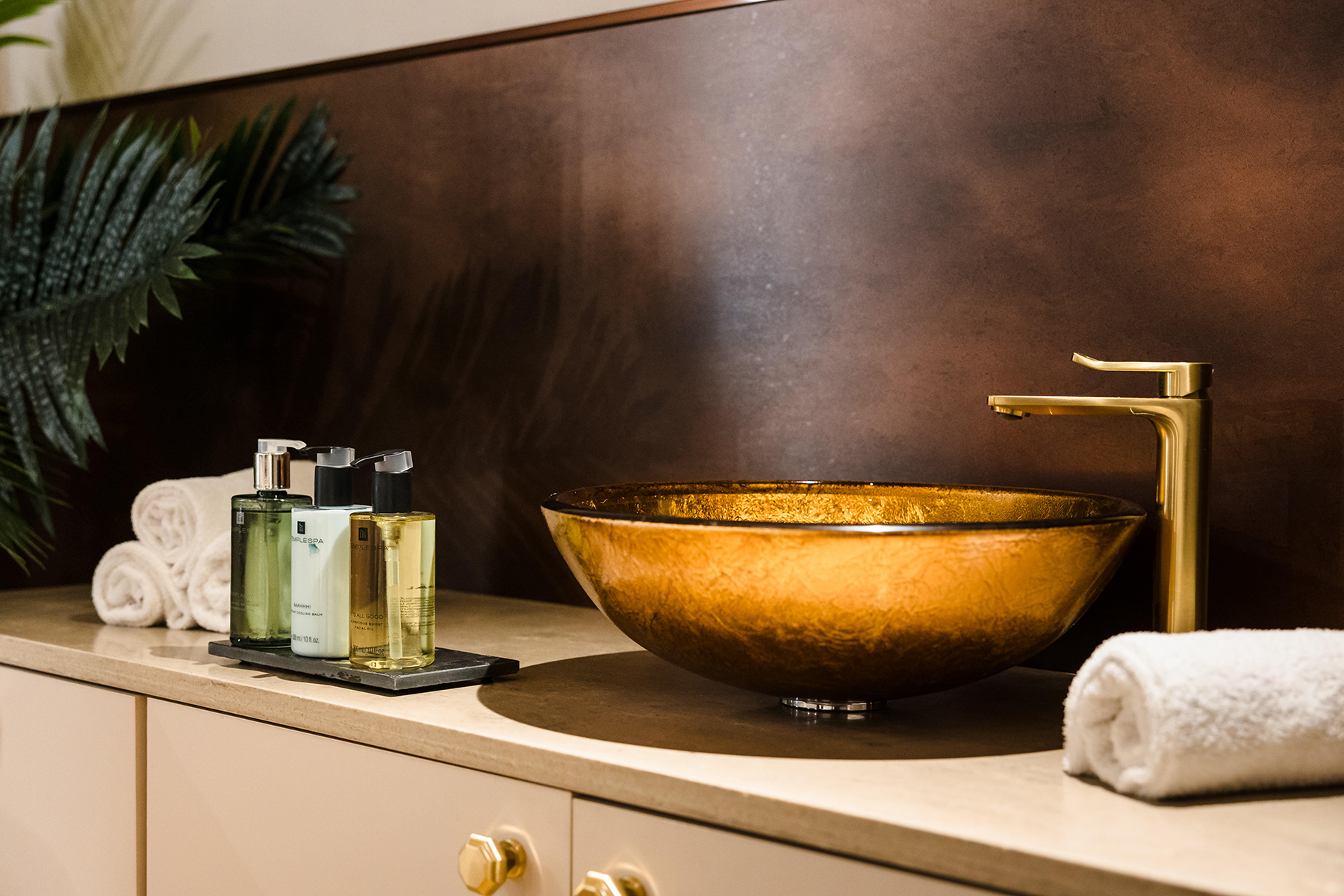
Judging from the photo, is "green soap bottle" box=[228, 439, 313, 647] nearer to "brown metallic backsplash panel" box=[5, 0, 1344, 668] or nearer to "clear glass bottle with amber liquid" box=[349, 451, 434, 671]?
"clear glass bottle with amber liquid" box=[349, 451, 434, 671]

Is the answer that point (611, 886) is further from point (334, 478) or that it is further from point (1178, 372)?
point (1178, 372)

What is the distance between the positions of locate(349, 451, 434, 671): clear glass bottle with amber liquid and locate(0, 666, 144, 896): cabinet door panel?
23 cm

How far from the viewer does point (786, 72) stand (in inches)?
43.4

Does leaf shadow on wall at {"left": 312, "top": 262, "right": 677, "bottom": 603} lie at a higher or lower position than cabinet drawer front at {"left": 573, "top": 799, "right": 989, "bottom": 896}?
A: higher

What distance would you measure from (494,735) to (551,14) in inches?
32.4

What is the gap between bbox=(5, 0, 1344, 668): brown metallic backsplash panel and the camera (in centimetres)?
89

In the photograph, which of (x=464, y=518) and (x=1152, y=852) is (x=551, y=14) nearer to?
(x=464, y=518)

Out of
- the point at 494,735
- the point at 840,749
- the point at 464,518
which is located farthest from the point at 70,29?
the point at 840,749

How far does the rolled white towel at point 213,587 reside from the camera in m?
1.06

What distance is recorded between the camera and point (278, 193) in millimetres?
1354

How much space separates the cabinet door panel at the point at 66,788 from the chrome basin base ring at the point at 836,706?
527 mm

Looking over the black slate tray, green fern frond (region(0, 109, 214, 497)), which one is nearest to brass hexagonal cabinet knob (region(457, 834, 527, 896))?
the black slate tray

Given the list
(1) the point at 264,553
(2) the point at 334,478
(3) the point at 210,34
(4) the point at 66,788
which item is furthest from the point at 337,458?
(3) the point at 210,34

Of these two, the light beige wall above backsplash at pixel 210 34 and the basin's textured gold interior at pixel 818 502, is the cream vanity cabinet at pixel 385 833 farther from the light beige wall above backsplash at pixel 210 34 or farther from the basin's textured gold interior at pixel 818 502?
the light beige wall above backsplash at pixel 210 34
